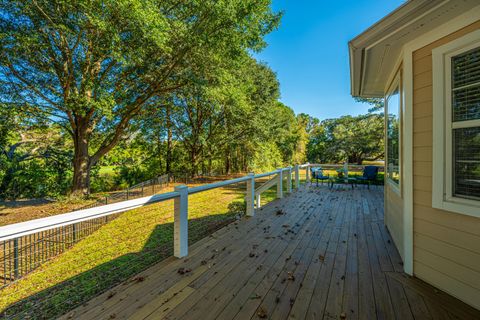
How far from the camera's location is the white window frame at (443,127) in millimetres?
1889

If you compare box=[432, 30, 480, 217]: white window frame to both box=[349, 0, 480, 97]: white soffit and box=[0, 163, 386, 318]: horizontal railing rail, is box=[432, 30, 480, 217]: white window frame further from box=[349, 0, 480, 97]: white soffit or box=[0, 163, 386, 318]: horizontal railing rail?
box=[0, 163, 386, 318]: horizontal railing rail

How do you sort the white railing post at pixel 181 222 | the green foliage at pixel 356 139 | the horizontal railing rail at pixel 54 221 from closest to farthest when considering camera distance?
the horizontal railing rail at pixel 54 221, the white railing post at pixel 181 222, the green foliage at pixel 356 139

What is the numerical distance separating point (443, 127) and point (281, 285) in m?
2.22

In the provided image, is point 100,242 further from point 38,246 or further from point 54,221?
point 54,221

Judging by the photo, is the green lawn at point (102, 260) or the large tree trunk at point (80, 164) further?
the large tree trunk at point (80, 164)

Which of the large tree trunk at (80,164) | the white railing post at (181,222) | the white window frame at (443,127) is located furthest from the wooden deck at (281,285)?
the large tree trunk at (80,164)

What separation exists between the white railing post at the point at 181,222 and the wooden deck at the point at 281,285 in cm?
13

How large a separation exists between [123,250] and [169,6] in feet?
26.1

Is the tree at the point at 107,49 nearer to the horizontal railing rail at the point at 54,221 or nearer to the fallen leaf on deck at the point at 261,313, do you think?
the horizontal railing rail at the point at 54,221

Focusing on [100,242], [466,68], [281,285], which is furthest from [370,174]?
[100,242]

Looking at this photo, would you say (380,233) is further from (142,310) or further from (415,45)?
(142,310)

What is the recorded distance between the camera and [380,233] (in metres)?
3.43

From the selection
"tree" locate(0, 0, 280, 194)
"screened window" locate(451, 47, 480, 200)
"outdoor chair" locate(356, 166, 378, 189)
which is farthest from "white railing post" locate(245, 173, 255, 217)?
"outdoor chair" locate(356, 166, 378, 189)

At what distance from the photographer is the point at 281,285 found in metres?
2.01
